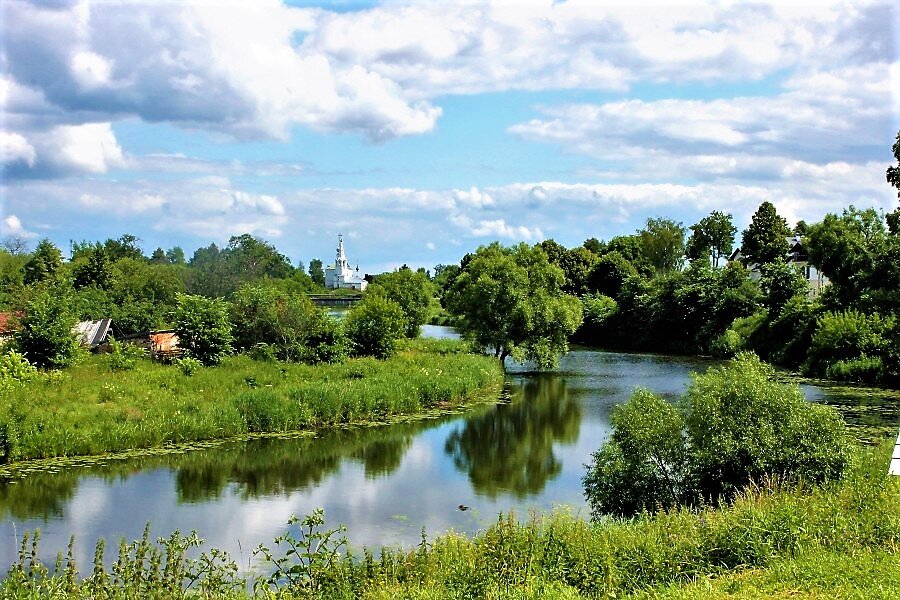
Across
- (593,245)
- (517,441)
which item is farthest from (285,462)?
(593,245)

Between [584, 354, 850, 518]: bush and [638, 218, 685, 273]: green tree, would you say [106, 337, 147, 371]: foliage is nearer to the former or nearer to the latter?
[584, 354, 850, 518]: bush

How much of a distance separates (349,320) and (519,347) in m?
8.95

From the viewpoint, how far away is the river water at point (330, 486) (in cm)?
1489

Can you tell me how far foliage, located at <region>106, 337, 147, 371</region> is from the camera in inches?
1007

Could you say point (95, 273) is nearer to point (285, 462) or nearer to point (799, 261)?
point (285, 462)

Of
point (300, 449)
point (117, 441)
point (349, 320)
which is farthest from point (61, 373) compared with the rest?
point (349, 320)

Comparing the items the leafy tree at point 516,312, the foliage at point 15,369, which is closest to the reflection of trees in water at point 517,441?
the leafy tree at point 516,312

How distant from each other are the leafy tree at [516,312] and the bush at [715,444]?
23523 millimetres

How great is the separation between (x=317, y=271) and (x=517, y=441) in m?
170

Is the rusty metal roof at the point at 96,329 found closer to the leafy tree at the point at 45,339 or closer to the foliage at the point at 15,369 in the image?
the leafy tree at the point at 45,339

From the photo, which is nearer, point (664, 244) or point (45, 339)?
point (45, 339)

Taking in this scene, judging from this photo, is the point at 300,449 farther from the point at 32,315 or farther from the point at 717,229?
the point at 717,229

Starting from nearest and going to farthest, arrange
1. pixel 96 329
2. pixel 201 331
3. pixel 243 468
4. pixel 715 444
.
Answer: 1. pixel 715 444
2. pixel 243 468
3. pixel 201 331
4. pixel 96 329

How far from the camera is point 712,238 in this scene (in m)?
80.4
